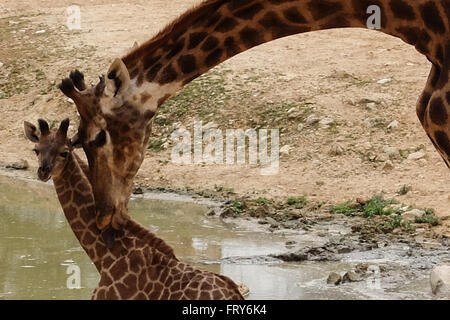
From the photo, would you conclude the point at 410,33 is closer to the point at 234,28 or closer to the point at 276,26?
the point at 276,26

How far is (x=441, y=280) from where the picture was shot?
28.0ft

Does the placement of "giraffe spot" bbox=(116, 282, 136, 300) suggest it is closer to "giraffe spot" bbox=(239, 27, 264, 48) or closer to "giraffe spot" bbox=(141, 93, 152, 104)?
"giraffe spot" bbox=(141, 93, 152, 104)

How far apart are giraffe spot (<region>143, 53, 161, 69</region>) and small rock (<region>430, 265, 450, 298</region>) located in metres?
3.29

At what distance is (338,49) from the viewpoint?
15.6 meters

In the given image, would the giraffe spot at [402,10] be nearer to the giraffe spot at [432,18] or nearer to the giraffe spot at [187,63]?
the giraffe spot at [432,18]

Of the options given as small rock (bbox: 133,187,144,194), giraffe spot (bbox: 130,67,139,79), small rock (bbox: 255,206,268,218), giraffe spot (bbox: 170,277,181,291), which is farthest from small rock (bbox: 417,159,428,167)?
giraffe spot (bbox: 130,67,139,79)

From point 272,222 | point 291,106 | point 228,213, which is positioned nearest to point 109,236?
point 272,222

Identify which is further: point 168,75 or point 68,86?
point 168,75

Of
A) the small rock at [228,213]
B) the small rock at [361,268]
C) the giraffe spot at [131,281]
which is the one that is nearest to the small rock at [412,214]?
the small rock at [361,268]

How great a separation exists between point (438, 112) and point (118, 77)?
1.71 m

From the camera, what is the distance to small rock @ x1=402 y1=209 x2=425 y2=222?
10.8m

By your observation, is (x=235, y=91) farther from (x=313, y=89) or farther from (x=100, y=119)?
(x=100, y=119)

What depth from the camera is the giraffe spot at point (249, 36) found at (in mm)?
6387
